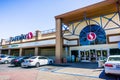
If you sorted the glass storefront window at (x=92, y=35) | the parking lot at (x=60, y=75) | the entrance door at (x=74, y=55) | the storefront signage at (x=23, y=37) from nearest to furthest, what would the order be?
the parking lot at (x=60, y=75) → the glass storefront window at (x=92, y=35) → the entrance door at (x=74, y=55) → the storefront signage at (x=23, y=37)

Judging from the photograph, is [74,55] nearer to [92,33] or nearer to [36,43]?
[92,33]

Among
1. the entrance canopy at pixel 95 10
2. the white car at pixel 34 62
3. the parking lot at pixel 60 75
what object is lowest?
the parking lot at pixel 60 75

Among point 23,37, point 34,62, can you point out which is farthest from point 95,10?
point 23,37

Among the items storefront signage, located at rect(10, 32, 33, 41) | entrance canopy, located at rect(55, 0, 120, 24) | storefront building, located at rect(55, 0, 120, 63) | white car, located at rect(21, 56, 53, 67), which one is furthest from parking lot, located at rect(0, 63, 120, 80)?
storefront signage, located at rect(10, 32, 33, 41)

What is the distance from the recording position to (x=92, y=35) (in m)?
22.9

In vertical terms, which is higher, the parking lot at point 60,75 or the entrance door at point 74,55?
the entrance door at point 74,55

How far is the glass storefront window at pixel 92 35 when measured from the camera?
22848mm

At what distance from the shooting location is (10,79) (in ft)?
35.2

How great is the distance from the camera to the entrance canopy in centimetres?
1908

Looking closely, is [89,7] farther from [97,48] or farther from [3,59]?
[3,59]

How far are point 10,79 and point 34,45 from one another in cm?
1775

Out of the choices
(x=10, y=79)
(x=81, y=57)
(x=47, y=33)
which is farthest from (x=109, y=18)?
(x=10, y=79)

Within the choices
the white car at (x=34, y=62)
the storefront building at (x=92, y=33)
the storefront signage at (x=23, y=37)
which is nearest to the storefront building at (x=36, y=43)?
the storefront signage at (x=23, y=37)

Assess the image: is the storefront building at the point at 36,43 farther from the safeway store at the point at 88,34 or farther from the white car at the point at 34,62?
the white car at the point at 34,62
